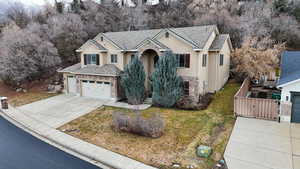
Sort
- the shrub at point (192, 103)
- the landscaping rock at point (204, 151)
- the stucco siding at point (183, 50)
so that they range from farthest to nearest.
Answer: the stucco siding at point (183, 50) < the shrub at point (192, 103) < the landscaping rock at point (204, 151)

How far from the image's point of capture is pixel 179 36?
1562 cm

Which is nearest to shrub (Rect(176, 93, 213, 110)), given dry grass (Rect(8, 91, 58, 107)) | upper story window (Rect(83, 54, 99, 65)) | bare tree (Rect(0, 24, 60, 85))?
upper story window (Rect(83, 54, 99, 65))

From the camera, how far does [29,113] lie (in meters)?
14.8

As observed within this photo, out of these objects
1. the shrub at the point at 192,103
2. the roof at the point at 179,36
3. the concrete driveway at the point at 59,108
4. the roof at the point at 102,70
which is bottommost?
the concrete driveway at the point at 59,108

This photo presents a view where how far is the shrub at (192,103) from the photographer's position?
14.8 metres

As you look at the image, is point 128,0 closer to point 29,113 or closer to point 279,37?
point 279,37

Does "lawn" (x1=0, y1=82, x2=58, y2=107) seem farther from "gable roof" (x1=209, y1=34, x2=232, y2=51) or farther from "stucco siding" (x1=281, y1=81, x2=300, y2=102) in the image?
"stucco siding" (x1=281, y1=81, x2=300, y2=102)

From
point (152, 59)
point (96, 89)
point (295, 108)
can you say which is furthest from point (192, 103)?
point (96, 89)

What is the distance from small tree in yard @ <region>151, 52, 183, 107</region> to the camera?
15.1 m

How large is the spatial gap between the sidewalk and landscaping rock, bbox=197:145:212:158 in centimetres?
240

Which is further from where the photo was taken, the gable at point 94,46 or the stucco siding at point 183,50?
the gable at point 94,46

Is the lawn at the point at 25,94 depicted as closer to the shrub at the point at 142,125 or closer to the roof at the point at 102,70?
the roof at the point at 102,70

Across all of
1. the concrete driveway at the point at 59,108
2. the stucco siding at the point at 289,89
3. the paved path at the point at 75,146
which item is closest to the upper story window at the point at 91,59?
the concrete driveway at the point at 59,108

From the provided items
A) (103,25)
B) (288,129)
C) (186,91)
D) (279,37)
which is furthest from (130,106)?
(279,37)
